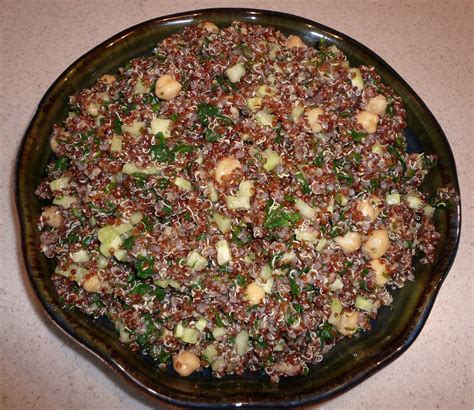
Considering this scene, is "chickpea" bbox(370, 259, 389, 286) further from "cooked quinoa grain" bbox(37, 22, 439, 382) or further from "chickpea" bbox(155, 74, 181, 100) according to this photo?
"chickpea" bbox(155, 74, 181, 100)

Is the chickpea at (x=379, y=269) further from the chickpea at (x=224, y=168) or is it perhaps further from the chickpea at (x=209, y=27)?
the chickpea at (x=209, y=27)

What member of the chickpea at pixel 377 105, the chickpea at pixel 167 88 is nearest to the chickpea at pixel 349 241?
the chickpea at pixel 377 105

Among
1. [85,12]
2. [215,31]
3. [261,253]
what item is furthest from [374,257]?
[85,12]

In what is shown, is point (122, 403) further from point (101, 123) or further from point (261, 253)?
point (101, 123)

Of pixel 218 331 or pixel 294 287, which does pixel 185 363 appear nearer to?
pixel 218 331

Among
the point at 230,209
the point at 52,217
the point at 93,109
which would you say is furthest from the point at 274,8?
the point at 52,217

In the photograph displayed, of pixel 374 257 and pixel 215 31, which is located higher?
pixel 215 31
